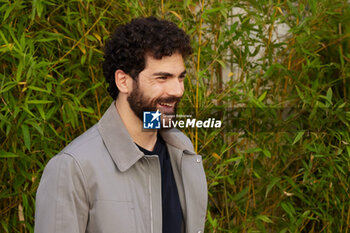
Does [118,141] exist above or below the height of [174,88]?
below

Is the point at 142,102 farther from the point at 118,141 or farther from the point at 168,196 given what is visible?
the point at 168,196

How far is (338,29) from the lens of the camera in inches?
115

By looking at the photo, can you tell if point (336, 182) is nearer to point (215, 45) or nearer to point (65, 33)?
point (215, 45)

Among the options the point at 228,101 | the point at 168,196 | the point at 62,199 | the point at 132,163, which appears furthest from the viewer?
the point at 228,101

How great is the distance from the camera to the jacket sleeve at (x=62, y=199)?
54.2 inches

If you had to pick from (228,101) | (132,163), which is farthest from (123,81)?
(228,101)

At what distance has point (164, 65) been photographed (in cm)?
154

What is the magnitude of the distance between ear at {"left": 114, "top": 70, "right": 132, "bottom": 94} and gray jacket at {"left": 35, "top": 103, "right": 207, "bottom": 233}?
0.07 metres

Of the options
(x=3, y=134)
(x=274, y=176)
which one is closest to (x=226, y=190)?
(x=274, y=176)

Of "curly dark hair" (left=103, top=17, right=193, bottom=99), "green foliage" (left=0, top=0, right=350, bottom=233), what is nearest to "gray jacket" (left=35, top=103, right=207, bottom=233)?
"curly dark hair" (left=103, top=17, right=193, bottom=99)

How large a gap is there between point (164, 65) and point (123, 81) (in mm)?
151

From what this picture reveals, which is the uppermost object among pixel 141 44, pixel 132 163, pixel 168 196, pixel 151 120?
pixel 141 44

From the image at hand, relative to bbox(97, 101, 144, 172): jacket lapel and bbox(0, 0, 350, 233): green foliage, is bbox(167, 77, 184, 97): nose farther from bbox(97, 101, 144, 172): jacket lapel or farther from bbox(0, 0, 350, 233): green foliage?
bbox(0, 0, 350, 233): green foliage

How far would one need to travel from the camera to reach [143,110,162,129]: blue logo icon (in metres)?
1.54
